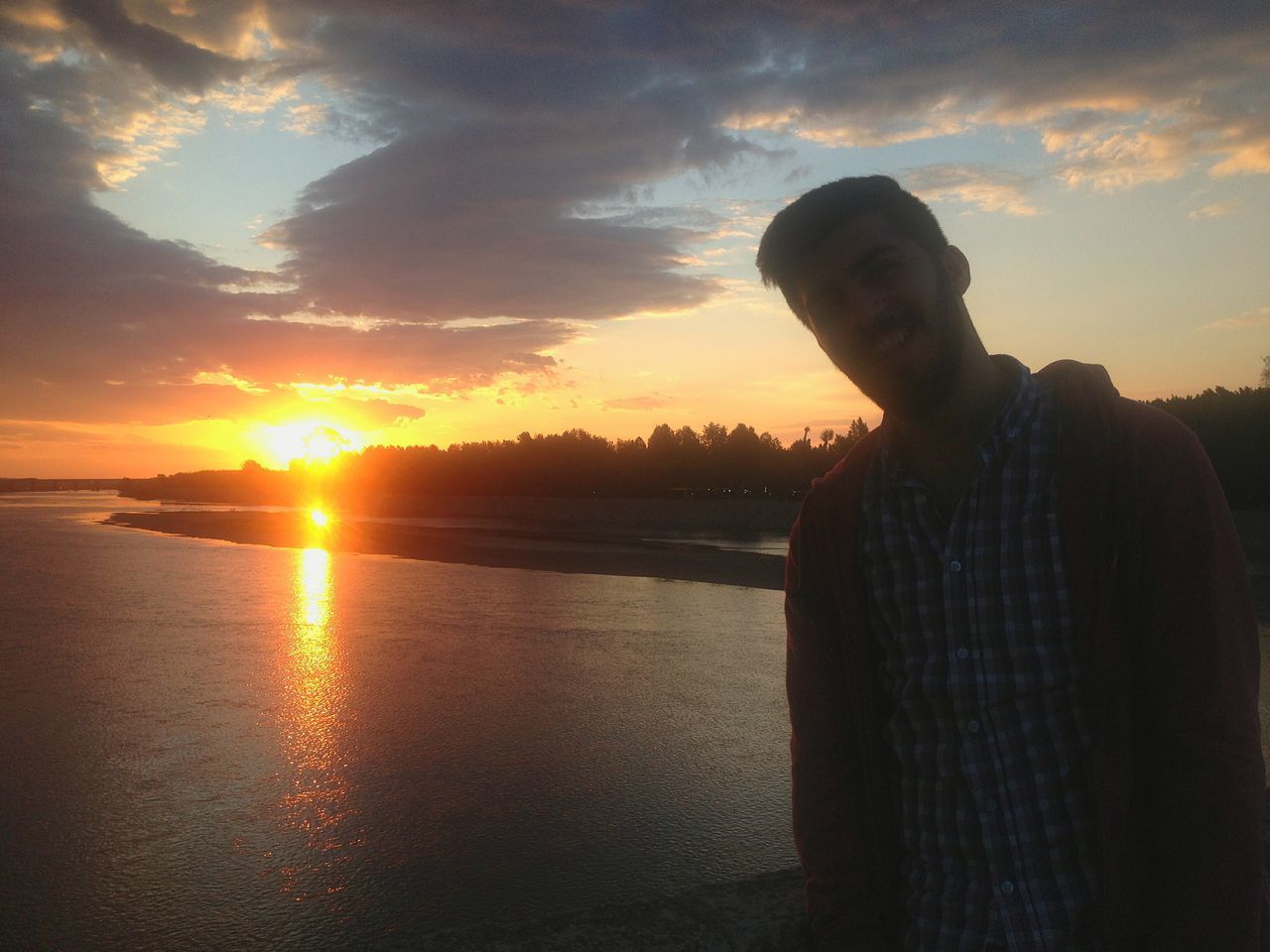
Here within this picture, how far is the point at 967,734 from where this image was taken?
1980 millimetres

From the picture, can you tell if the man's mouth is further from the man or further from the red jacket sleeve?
the red jacket sleeve

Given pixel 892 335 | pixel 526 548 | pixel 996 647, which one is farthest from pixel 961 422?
pixel 526 548

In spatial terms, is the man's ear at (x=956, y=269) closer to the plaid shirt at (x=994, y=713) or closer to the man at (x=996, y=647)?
the man at (x=996, y=647)

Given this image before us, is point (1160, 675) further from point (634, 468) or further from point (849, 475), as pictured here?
point (634, 468)

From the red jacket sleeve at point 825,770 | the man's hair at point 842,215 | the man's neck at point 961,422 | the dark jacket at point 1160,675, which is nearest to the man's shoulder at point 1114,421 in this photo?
the dark jacket at point 1160,675

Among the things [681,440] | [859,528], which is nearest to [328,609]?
[859,528]

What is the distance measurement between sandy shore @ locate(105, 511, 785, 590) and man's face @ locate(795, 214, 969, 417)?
15234 millimetres

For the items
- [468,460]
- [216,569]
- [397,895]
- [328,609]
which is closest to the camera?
[397,895]

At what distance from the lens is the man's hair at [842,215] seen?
2.28 m

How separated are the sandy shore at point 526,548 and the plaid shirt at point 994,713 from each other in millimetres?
15281

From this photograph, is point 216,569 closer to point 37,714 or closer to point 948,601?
point 37,714

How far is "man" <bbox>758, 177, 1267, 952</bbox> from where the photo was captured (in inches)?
69.9

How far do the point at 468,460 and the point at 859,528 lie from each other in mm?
93519

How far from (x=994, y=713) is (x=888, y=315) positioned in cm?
95
